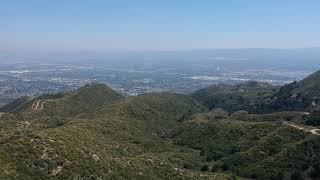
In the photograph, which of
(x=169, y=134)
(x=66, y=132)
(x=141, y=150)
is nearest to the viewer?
(x=66, y=132)

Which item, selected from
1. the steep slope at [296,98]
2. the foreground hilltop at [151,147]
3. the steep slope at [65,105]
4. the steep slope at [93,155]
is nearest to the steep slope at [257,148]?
the foreground hilltop at [151,147]

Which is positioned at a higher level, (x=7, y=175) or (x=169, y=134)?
(x=7, y=175)

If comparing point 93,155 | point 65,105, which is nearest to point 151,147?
point 93,155

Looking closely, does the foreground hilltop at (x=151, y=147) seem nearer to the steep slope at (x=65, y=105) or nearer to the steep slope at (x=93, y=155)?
the steep slope at (x=93, y=155)

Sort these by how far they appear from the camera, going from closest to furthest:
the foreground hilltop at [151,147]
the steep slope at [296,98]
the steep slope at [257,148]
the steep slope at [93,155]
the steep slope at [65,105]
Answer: the steep slope at [93,155], the foreground hilltop at [151,147], the steep slope at [257,148], the steep slope at [65,105], the steep slope at [296,98]

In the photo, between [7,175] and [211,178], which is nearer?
[7,175]

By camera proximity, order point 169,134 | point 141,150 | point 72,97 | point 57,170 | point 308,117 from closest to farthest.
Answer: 1. point 57,170
2. point 141,150
3. point 308,117
4. point 169,134
5. point 72,97

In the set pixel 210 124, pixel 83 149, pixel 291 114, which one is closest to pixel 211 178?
pixel 83 149

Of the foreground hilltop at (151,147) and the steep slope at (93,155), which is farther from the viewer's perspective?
the foreground hilltop at (151,147)

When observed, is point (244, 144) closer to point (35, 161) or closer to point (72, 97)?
point (35, 161)

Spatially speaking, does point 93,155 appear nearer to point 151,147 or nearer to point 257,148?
point 151,147
